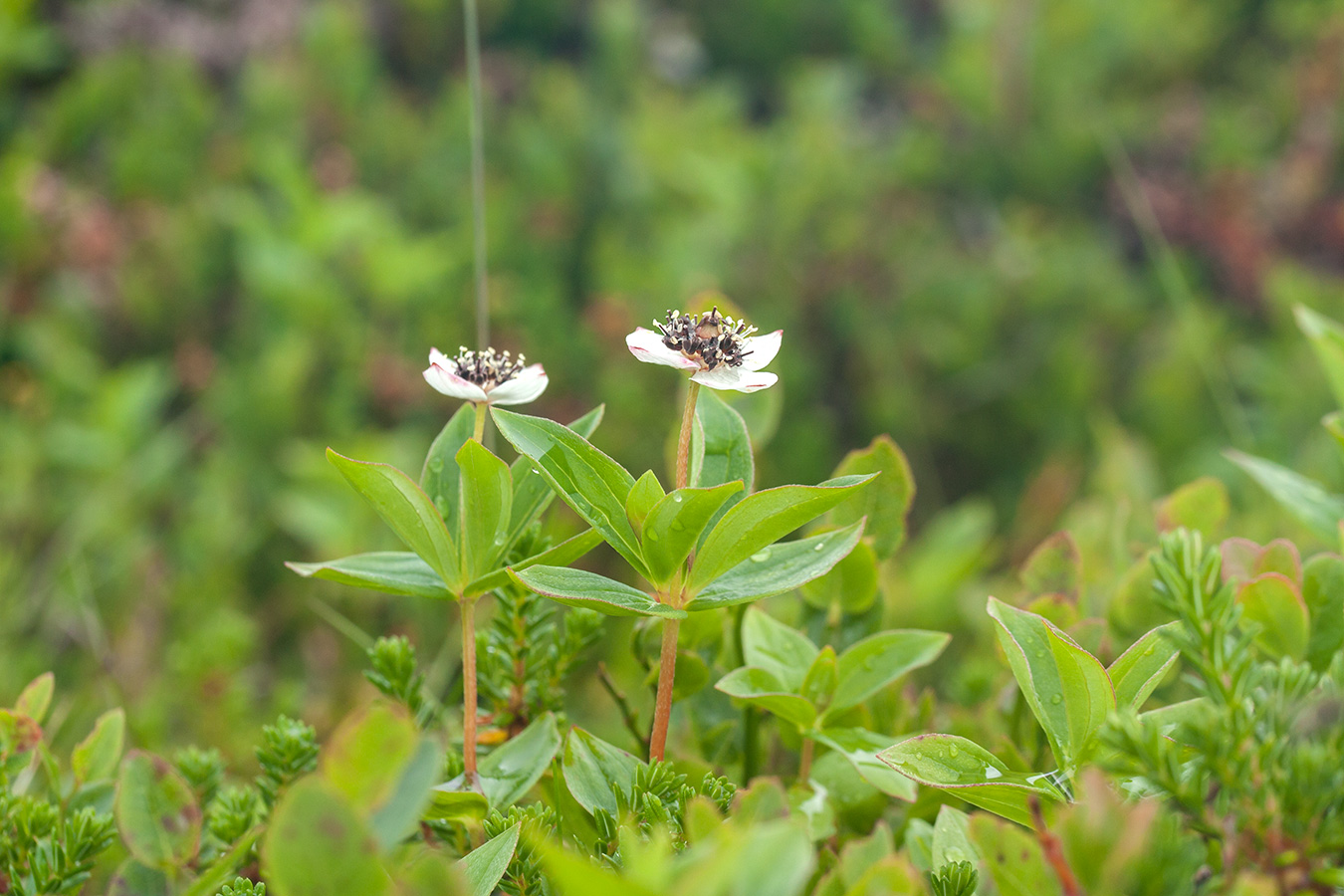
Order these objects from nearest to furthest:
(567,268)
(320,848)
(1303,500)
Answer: (320,848) < (1303,500) < (567,268)

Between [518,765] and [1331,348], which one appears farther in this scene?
[1331,348]

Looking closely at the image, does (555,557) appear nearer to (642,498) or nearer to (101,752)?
(642,498)

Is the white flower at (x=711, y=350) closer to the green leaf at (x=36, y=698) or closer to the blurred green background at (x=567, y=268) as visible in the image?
the green leaf at (x=36, y=698)

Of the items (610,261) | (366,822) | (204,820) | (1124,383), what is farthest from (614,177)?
(366,822)

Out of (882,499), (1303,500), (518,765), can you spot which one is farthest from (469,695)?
(1303,500)

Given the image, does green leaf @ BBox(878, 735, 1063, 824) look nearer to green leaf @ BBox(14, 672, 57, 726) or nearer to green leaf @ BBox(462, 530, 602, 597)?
green leaf @ BBox(462, 530, 602, 597)

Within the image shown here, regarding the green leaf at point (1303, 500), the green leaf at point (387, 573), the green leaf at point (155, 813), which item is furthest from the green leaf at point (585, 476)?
the green leaf at point (1303, 500)

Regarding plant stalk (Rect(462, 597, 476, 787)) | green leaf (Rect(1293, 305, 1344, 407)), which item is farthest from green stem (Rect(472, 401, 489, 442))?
green leaf (Rect(1293, 305, 1344, 407))
